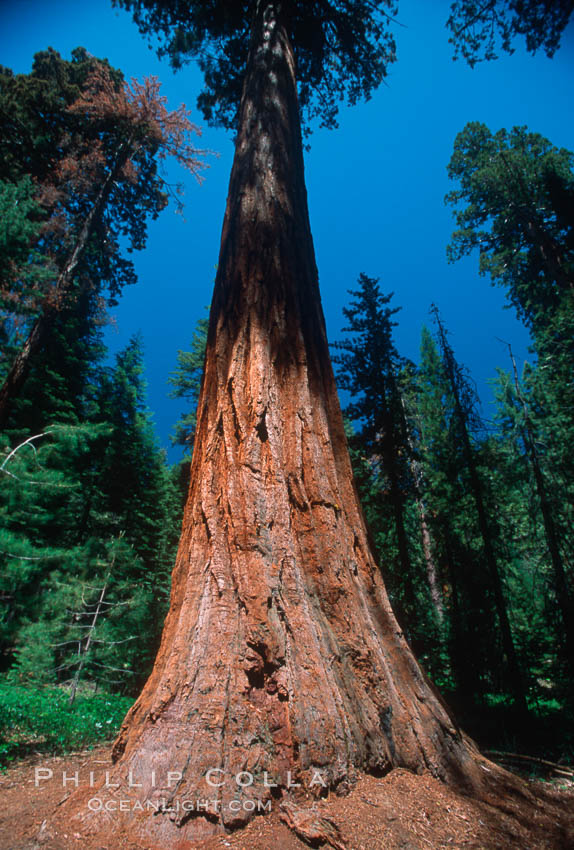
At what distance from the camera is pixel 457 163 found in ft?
65.9

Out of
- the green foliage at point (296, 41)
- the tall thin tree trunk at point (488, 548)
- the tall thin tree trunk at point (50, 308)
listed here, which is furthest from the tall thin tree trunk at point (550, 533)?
the tall thin tree trunk at point (50, 308)

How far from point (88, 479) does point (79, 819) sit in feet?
44.0

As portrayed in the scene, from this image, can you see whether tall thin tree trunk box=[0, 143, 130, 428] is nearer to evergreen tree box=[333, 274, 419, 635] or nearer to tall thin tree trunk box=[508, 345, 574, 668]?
evergreen tree box=[333, 274, 419, 635]

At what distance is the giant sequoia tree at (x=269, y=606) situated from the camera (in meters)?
1.47

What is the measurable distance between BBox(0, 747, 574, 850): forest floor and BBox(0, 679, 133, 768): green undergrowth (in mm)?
3593

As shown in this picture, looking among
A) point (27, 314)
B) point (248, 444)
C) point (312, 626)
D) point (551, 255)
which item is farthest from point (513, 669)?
Answer: point (551, 255)

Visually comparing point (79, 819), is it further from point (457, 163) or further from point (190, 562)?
point (457, 163)

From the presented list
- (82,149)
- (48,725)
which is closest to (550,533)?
(48,725)

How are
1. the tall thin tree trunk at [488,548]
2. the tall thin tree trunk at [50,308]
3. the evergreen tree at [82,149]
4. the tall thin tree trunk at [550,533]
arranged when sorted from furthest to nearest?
the evergreen tree at [82,149]
the tall thin tree trunk at [50,308]
the tall thin tree trunk at [550,533]
the tall thin tree trunk at [488,548]

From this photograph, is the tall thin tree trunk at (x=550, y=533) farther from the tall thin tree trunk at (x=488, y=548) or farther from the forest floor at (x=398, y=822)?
the forest floor at (x=398, y=822)

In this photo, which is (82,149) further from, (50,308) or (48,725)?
(48,725)

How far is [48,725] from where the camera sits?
4.91m

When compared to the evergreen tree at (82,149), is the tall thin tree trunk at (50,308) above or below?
below

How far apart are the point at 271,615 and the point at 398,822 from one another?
2.89ft
